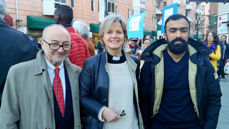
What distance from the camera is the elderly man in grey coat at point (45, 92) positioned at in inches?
68.0

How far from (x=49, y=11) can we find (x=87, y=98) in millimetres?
14003

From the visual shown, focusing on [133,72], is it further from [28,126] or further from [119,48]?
[28,126]

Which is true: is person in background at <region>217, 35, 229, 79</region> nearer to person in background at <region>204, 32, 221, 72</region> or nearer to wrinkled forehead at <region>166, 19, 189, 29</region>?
person in background at <region>204, 32, 221, 72</region>

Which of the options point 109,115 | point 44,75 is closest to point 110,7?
point 44,75

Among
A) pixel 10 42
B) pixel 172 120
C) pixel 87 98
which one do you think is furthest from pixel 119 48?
pixel 10 42

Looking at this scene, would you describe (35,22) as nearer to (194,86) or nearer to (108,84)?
(108,84)

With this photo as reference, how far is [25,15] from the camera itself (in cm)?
1319

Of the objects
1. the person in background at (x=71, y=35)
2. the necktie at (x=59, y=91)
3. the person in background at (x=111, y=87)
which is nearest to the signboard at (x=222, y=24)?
the person in background at (x=71, y=35)

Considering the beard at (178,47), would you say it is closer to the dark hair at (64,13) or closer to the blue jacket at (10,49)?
the dark hair at (64,13)

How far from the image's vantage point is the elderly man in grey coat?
173 cm

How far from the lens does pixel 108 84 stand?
195cm

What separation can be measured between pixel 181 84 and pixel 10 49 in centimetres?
187

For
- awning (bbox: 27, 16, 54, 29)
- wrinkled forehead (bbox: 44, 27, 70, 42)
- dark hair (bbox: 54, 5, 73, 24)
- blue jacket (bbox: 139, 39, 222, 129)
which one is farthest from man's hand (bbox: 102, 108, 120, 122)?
awning (bbox: 27, 16, 54, 29)

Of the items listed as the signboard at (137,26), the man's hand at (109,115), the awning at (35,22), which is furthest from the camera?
the awning at (35,22)
